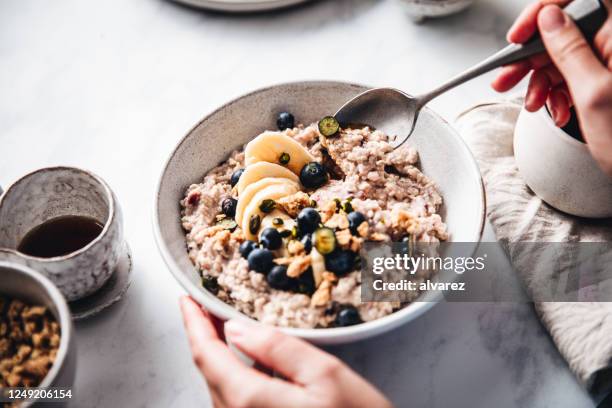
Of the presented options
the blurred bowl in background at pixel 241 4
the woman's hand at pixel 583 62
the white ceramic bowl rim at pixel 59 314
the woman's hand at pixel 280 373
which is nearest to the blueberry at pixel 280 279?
the woman's hand at pixel 280 373

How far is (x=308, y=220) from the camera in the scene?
40.1 inches

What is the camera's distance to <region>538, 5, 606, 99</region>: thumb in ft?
3.05

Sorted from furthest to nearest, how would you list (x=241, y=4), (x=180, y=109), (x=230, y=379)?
1. (x=241, y=4)
2. (x=180, y=109)
3. (x=230, y=379)

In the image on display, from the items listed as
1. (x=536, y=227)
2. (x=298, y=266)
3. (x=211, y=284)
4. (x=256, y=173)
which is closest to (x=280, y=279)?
(x=298, y=266)

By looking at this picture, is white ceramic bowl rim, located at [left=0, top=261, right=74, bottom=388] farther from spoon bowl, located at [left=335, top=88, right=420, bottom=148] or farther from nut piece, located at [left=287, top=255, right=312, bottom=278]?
spoon bowl, located at [left=335, top=88, right=420, bottom=148]

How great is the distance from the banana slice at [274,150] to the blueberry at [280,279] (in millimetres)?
272

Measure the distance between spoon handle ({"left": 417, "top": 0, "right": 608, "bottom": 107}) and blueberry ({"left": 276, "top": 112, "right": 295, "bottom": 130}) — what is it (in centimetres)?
33

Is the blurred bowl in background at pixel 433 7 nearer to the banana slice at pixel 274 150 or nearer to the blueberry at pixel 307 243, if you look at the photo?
the banana slice at pixel 274 150

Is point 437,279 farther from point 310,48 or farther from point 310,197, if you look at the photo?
point 310,48

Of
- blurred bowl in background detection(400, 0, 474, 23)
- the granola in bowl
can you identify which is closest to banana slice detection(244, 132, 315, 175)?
the granola in bowl

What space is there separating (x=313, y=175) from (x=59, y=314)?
0.54 m

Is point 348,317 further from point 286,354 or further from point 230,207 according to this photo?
point 230,207

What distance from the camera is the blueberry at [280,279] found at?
0.99 m

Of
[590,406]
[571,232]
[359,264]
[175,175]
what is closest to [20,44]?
[175,175]
